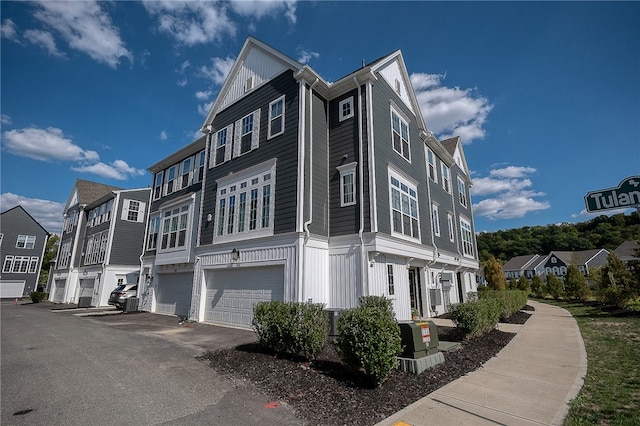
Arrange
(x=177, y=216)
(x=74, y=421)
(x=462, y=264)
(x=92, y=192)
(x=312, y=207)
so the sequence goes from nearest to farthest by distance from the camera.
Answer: (x=74, y=421) → (x=312, y=207) → (x=177, y=216) → (x=462, y=264) → (x=92, y=192)

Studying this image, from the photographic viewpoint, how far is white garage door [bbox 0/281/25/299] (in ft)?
129

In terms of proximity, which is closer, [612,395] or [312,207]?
[612,395]

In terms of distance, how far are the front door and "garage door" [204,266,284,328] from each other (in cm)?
718

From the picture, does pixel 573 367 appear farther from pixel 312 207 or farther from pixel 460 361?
pixel 312 207

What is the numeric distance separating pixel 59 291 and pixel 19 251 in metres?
17.4

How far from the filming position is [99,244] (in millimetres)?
26875

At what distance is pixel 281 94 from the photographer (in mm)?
12875

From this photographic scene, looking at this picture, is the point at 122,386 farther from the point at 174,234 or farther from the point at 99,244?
the point at 99,244

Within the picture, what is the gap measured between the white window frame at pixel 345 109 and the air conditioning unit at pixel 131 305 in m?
16.8

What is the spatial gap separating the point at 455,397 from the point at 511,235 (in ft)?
379

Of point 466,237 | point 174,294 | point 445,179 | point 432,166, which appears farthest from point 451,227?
point 174,294

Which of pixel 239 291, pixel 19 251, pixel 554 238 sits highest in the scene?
pixel 554 238

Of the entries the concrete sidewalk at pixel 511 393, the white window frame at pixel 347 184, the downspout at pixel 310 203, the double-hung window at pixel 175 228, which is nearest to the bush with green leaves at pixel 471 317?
the concrete sidewalk at pixel 511 393

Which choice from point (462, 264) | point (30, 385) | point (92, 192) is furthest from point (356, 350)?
point (92, 192)
